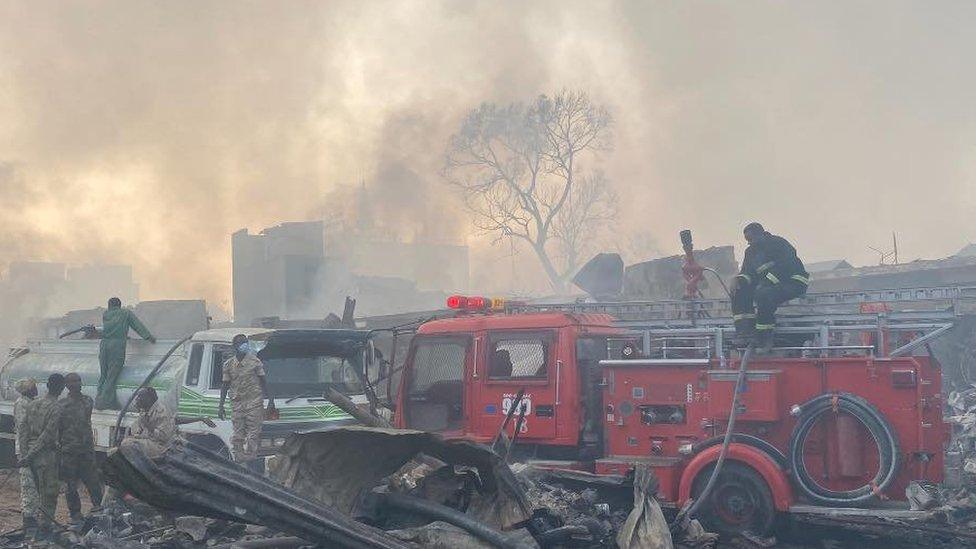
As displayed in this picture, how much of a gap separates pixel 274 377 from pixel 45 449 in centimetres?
267

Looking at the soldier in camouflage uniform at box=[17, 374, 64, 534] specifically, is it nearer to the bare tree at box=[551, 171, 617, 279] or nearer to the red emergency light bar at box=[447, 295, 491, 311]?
the red emergency light bar at box=[447, 295, 491, 311]

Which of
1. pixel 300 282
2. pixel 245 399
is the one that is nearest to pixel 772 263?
pixel 245 399

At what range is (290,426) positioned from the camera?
10.6 meters

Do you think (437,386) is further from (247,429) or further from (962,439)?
(962,439)

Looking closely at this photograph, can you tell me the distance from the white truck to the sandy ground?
888mm

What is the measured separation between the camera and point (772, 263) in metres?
8.52

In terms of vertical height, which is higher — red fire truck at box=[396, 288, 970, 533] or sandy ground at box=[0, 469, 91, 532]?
red fire truck at box=[396, 288, 970, 533]

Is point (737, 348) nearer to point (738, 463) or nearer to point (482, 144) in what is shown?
point (738, 463)

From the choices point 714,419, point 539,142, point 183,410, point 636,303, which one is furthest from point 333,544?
point 539,142

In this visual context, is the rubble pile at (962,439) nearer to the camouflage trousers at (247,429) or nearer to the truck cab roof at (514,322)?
the truck cab roof at (514,322)

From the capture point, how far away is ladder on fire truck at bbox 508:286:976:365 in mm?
7977

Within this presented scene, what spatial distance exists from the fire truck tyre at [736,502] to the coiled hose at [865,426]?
36cm

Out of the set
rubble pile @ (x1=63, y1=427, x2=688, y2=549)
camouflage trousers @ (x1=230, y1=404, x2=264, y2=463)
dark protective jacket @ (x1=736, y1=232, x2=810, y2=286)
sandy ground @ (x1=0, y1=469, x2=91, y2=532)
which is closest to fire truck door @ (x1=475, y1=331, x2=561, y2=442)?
rubble pile @ (x1=63, y1=427, x2=688, y2=549)

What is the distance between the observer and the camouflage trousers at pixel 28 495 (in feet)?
31.2
